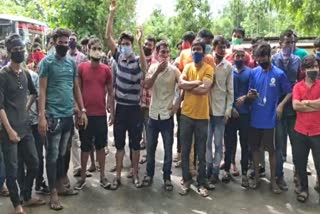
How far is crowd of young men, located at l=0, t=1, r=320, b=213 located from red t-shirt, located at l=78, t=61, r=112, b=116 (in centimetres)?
1

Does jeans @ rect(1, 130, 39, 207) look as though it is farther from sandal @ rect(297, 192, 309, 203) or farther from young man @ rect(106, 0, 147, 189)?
sandal @ rect(297, 192, 309, 203)

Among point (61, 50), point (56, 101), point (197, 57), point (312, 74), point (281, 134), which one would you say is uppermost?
point (61, 50)

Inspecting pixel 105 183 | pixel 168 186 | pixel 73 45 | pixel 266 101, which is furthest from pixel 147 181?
pixel 73 45

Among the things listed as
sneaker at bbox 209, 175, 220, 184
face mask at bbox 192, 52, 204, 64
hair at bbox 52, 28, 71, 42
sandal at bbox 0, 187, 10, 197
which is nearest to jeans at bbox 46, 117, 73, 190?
sandal at bbox 0, 187, 10, 197

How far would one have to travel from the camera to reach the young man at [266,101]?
5699mm

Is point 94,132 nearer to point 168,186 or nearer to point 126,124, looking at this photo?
point 126,124

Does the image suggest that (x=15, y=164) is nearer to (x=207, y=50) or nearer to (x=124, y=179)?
(x=124, y=179)

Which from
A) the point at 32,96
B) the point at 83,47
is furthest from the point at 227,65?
the point at 83,47

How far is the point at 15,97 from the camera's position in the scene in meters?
4.70

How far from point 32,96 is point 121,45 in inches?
54.8

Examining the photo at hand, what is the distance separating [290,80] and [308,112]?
91cm

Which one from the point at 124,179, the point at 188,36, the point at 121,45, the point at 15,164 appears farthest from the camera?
the point at 188,36

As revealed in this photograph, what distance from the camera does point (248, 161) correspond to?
627 cm

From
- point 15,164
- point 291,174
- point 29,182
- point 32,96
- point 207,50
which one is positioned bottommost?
point 291,174
